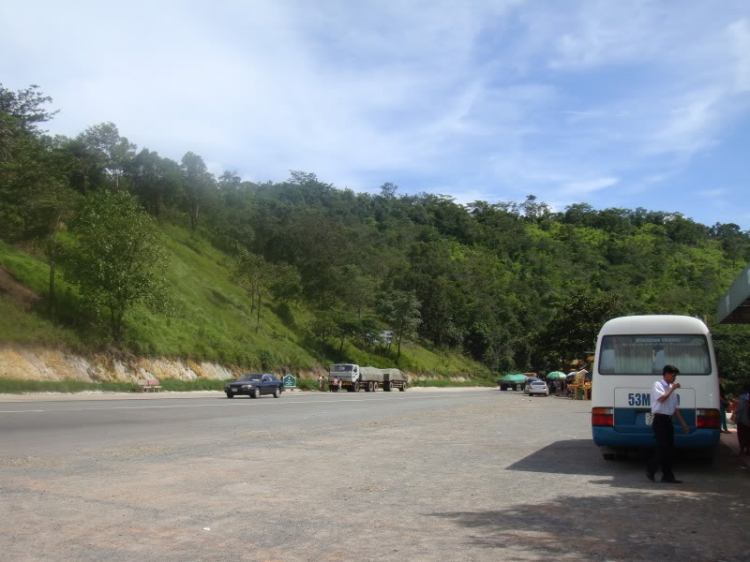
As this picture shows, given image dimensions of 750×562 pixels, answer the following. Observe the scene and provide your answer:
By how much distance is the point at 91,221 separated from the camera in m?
46.2

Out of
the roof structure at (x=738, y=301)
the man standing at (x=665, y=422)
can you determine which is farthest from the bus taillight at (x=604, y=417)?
the roof structure at (x=738, y=301)

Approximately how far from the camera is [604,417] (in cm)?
1201

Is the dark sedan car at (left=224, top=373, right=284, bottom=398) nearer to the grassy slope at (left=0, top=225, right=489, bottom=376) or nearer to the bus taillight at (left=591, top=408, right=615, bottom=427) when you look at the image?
the grassy slope at (left=0, top=225, right=489, bottom=376)

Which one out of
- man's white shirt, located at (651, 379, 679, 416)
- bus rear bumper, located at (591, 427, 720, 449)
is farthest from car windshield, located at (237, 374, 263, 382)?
man's white shirt, located at (651, 379, 679, 416)

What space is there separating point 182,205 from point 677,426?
270ft

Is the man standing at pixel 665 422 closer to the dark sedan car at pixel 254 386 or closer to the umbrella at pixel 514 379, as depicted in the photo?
the dark sedan car at pixel 254 386

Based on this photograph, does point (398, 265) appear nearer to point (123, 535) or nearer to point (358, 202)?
point (358, 202)

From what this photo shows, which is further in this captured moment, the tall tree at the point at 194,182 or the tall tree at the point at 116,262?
the tall tree at the point at 194,182

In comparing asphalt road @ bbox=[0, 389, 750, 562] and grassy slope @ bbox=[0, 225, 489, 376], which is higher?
grassy slope @ bbox=[0, 225, 489, 376]

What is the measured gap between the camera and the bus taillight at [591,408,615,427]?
11938 millimetres

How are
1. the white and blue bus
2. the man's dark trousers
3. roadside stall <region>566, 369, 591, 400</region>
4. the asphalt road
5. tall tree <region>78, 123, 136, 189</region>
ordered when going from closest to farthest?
the asphalt road
the man's dark trousers
the white and blue bus
roadside stall <region>566, 369, 591, 400</region>
tall tree <region>78, 123, 136, 189</region>

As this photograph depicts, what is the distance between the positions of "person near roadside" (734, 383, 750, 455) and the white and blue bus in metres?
2.10

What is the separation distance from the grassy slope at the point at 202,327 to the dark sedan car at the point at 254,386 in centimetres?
1127

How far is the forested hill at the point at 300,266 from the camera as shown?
4581cm
